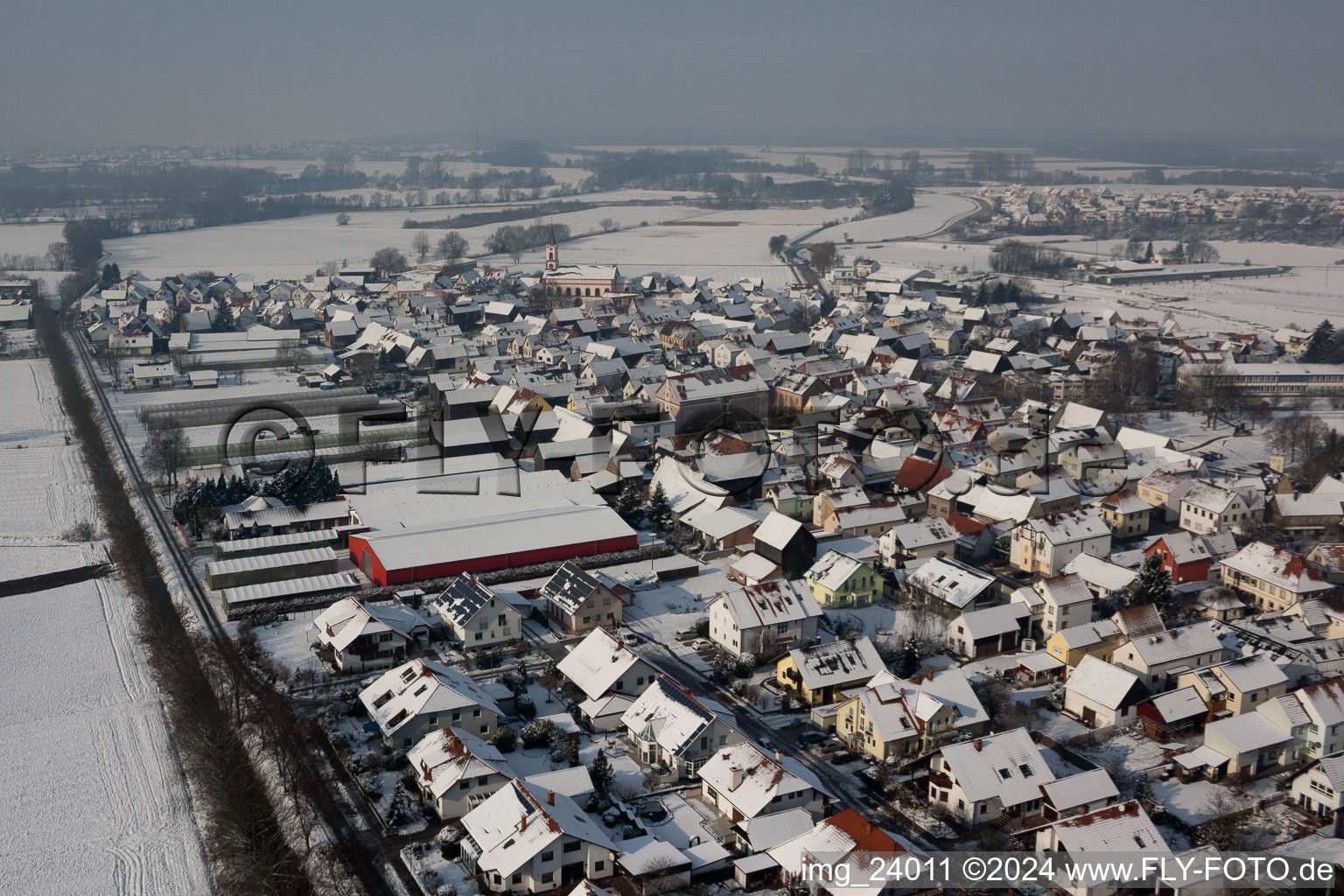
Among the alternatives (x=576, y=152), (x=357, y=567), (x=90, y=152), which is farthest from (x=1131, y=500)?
(x=90, y=152)

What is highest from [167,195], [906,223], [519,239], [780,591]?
[167,195]

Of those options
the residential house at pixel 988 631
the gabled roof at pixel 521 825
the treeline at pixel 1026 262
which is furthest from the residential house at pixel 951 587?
the treeline at pixel 1026 262

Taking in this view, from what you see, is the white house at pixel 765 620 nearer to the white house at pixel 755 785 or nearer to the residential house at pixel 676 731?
the residential house at pixel 676 731

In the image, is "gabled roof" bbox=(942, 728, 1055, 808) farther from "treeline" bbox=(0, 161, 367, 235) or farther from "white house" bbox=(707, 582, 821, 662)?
"treeline" bbox=(0, 161, 367, 235)

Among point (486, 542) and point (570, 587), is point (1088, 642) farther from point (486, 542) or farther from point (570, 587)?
point (486, 542)

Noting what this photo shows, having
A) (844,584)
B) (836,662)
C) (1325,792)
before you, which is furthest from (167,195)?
(1325,792)

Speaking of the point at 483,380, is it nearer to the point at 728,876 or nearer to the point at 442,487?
the point at 442,487

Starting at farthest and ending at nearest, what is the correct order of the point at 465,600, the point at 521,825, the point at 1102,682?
the point at 465,600, the point at 1102,682, the point at 521,825

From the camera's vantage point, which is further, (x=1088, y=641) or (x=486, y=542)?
(x=486, y=542)
